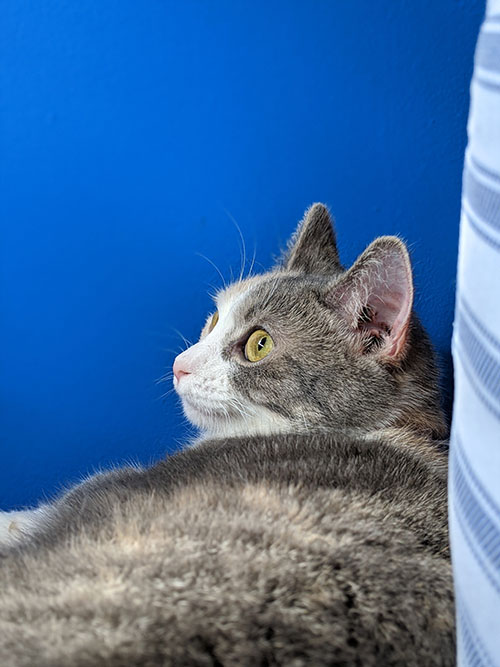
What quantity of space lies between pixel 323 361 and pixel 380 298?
15cm

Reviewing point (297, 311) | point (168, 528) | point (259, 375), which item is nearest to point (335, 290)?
point (297, 311)

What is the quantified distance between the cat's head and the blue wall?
467 millimetres

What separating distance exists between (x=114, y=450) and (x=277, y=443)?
3.06ft

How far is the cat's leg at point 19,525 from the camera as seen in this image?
3.68ft

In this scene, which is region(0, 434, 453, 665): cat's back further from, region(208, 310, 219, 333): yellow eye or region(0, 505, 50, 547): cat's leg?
region(208, 310, 219, 333): yellow eye

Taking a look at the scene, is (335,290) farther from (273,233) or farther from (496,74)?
(496,74)

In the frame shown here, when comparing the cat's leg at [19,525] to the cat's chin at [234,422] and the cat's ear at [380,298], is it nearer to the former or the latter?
the cat's chin at [234,422]

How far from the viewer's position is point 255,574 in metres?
0.75

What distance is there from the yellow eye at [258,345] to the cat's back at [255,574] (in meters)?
0.35

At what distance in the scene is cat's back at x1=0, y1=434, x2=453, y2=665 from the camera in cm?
67

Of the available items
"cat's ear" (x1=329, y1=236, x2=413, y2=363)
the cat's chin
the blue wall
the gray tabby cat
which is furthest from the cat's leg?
"cat's ear" (x1=329, y1=236, x2=413, y2=363)

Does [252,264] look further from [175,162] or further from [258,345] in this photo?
[258,345]

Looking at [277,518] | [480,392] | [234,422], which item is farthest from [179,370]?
[480,392]

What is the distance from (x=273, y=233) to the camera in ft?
6.20
